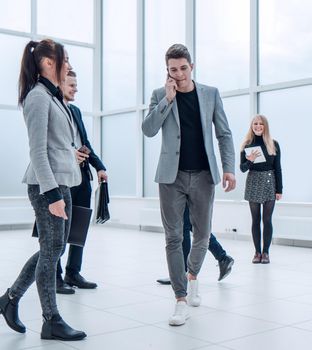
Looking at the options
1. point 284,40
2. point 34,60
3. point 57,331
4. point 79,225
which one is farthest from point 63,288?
point 284,40

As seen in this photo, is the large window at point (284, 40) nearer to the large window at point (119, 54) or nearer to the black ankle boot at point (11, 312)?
the large window at point (119, 54)

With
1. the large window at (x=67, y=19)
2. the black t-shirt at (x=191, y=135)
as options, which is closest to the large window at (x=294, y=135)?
the black t-shirt at (x=191, y=135)

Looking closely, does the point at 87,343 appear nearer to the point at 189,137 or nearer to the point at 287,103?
the point at 189,137

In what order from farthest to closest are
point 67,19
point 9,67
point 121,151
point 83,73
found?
point 83,73 < point 67,19 < point 121,151 < point 9,67

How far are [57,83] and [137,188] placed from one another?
6.24 meters

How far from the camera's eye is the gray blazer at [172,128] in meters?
2.64

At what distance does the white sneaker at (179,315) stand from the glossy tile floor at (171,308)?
0.04 m

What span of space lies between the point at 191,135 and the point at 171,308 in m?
0.98

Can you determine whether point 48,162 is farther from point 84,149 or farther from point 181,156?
point 84,149

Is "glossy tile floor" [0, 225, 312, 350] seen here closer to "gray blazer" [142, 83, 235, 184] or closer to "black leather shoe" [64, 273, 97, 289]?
"black leather shoe" [64, 273, 97, 289]

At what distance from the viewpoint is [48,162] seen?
2.14 m

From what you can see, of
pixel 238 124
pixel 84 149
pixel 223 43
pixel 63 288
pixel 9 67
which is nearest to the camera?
pixel 84 149

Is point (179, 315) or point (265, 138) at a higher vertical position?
point (265, 138)

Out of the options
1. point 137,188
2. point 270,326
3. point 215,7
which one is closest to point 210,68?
point 215,7
